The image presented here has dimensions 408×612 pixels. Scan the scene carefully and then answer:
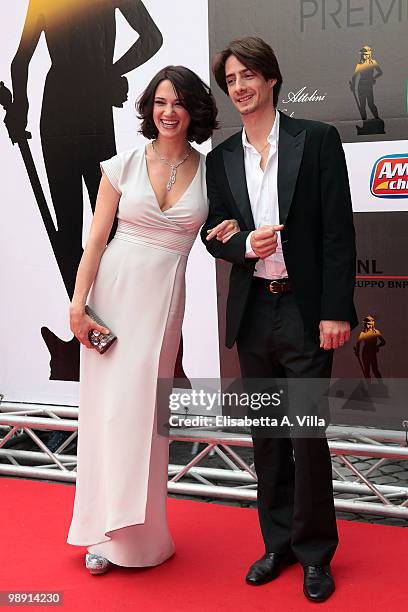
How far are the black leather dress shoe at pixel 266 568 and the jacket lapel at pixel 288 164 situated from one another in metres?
1.16

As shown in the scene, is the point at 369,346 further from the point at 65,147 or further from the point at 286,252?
the point at 65,147

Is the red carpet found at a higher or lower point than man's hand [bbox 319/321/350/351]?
lower

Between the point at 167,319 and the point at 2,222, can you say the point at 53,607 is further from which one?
the point at 2,222

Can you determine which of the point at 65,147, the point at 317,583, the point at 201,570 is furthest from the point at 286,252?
the point at 65,147

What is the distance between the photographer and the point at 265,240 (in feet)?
8.15

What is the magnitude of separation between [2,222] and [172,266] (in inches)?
67.4

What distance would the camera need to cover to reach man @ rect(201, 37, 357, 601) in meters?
2.57

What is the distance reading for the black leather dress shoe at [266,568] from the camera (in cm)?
286

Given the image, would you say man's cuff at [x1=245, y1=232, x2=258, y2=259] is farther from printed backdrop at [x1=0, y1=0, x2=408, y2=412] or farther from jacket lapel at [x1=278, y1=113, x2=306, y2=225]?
printed backdrop at [x1=0, y1=0, x2=408, y2=412]

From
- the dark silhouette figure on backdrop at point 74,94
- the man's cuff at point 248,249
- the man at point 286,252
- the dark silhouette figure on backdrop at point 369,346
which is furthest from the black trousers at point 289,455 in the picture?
the dark silhouette figure on backdrop at point 74,94

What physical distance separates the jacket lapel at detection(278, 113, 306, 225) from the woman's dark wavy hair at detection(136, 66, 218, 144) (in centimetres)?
32

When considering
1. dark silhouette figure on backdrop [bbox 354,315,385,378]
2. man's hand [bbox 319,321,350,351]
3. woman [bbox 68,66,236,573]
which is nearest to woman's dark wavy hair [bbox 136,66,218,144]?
woman [bbox 68,66,236,573]

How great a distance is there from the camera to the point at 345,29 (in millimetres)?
3518

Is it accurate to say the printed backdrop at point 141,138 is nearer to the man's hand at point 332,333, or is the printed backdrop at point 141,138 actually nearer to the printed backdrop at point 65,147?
the printed backdrop at point 65,147
